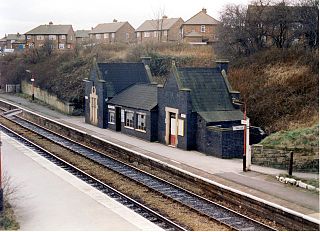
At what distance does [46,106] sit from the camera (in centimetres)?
5303

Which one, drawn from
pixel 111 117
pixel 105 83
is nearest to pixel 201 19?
pixel 105 83

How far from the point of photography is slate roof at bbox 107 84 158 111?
3191 centimetres

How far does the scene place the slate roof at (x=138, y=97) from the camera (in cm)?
3191

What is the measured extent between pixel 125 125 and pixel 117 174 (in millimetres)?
10648

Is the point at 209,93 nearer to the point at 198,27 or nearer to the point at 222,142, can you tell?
the point at 222,142

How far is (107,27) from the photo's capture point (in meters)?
92.9

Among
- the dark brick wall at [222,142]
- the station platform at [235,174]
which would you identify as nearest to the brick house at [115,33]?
the station platform at [235,174]

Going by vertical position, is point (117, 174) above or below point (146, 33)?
below

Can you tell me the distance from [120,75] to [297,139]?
57.9ft

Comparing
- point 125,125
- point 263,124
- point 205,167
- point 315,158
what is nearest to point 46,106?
point 125,125

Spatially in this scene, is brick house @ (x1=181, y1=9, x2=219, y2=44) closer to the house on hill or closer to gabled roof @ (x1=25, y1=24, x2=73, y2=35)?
gabled roof @ (x1=25, y1=24, x2=73, y2=35)

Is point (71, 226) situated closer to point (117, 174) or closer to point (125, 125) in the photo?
point (117, 174)

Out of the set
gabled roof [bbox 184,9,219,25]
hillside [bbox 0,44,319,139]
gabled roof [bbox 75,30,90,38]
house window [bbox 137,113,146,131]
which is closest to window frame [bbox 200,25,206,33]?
gabled roof [bbox 184,9,219,25]

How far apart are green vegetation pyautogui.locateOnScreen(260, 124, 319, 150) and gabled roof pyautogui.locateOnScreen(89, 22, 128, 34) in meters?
68.5
